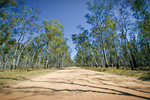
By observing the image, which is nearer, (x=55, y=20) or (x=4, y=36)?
(x=4, y=36)

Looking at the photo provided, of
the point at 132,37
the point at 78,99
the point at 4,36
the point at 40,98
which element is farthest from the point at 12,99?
the point at 132,37

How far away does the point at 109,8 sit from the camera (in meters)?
17.6

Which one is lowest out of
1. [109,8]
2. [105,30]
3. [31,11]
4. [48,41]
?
[48,41]

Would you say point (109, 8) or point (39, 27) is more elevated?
point (109, 8)

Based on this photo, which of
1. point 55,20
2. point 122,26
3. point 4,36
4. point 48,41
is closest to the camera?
point 122,26

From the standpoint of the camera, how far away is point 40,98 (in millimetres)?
2562

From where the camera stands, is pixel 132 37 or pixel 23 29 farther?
pixel 132 37

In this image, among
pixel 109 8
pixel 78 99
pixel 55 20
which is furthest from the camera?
pixel 55 20

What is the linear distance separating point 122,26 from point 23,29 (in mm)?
24897

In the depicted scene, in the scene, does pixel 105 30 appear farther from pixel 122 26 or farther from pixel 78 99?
pixel 78 99

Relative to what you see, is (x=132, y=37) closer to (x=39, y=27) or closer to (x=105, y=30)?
(x=105, y=30)

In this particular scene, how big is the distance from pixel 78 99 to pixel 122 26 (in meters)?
18.2

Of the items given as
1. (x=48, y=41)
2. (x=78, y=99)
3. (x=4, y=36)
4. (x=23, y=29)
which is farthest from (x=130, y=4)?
(x=4, y=36)

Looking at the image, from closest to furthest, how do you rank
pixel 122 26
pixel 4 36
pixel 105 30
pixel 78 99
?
pixel 78 99 < pixel 122 26 < pixel 4 36 < pixel 105 30
